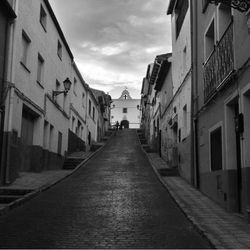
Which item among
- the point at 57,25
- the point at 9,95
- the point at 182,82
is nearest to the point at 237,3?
the point at 9,95

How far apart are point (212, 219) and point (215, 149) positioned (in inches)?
131

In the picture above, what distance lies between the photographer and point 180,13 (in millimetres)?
18906

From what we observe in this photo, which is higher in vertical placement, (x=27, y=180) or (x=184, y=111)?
(x=184, y=111)

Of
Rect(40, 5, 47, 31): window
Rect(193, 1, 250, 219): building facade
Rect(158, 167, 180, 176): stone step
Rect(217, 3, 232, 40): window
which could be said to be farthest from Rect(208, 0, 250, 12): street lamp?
Rect(40, 5, 47, 31): window

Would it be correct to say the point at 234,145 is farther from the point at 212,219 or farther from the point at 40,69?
the point at 40,69

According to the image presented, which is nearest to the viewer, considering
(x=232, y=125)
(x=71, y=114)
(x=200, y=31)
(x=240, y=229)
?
(x=240, y=229)

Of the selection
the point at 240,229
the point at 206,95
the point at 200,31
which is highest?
the point at 200,31

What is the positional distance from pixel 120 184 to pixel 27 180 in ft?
10.9

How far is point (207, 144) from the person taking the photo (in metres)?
12.4

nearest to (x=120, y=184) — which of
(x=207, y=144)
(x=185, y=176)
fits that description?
(x=185, y=176)

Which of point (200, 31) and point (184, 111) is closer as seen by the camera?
point (200, 31)

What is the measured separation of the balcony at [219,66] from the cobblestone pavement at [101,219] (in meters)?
3.40

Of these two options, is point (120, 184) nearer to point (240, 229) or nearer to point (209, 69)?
point (209, 69)

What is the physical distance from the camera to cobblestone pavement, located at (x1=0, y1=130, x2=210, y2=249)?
703cm
